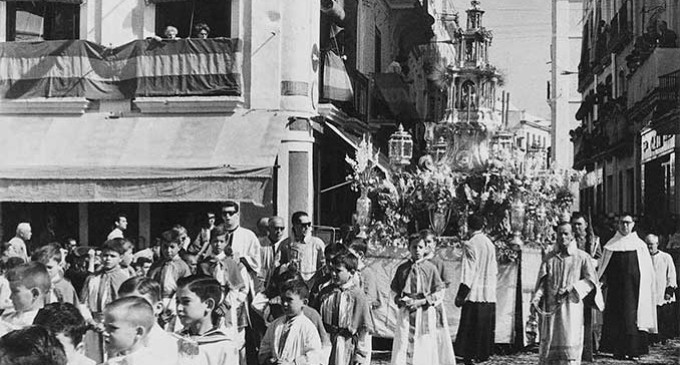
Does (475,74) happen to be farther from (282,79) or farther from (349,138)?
(282,79)

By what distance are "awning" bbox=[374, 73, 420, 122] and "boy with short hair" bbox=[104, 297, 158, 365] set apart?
19149 mm

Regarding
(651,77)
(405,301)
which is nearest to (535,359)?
(405,301)

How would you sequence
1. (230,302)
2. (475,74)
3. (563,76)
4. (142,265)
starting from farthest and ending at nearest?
(563,76) → (475,74) → (142,265) → (230,302)

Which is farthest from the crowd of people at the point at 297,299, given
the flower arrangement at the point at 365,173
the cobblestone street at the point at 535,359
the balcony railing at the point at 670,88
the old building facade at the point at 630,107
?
the balcony railing at the point at 670,88

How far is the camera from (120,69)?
1806cm

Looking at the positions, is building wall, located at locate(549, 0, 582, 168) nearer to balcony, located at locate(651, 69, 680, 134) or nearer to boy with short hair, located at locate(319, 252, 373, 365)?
balcony, located at locate(651, 69, 680, 134)

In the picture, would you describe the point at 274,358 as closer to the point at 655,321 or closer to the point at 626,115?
the point at 655,321

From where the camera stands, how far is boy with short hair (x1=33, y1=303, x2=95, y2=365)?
5.43m

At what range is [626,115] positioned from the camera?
29.3m

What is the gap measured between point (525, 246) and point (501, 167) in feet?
3.70

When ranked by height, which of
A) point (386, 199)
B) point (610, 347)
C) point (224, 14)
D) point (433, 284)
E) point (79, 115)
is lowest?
point (610, 347)

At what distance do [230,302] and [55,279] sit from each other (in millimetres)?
1535

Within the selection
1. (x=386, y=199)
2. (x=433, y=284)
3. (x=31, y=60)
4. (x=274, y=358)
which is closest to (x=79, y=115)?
(x=31, y=60)

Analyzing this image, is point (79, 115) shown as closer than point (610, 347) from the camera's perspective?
No
